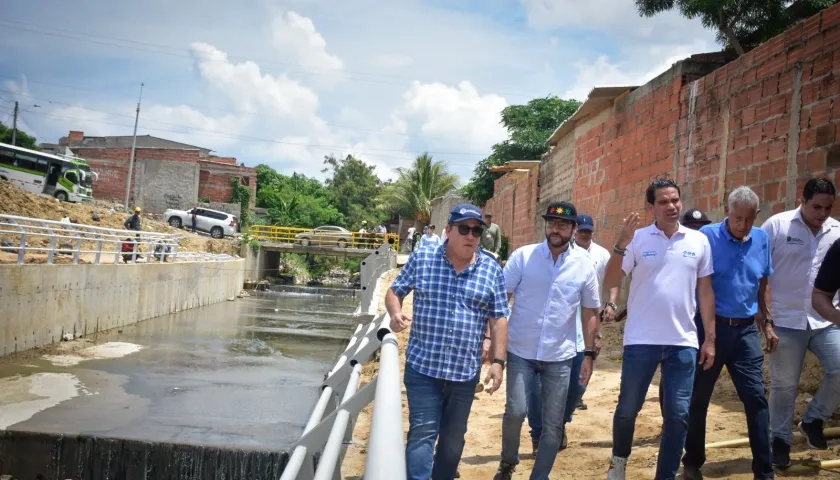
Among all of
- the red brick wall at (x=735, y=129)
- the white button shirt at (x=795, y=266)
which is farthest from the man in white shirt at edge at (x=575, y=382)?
the red brick wall at (x=735, y=129)

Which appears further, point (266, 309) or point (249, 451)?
Result: point (266, 309)

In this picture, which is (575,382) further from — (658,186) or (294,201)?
(294,201)

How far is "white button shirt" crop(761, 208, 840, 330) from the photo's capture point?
16.5ft

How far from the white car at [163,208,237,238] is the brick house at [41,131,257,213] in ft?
20.6

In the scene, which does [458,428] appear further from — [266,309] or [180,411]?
[266,309]

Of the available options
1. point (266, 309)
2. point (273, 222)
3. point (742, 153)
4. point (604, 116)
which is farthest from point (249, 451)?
point (273, 222)

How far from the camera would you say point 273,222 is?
54.6 metres

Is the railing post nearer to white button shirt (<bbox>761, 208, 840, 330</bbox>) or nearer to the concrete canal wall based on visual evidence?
white button shirt (<bbox>761, 208, 840, 330</bbox>)

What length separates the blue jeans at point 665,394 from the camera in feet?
14.7

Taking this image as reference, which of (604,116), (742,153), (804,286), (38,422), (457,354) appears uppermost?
(604,116)

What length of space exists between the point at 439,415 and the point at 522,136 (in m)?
37.1

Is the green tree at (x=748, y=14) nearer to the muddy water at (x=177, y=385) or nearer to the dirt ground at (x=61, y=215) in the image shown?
the muddy water at (x=177, y=385)

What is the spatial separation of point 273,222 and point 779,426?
5123 centimetres

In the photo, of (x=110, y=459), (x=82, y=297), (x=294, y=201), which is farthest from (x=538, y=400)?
(x=294, y=201)
